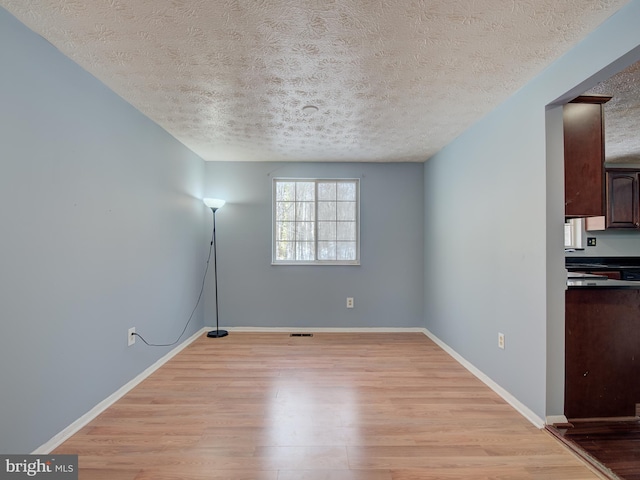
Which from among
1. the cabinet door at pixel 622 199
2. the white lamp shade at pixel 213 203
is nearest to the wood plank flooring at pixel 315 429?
the white lamp shade at pixel 213 203

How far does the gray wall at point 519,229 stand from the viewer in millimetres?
1546

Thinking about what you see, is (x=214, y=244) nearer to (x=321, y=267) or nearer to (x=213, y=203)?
(x=213, y=203)

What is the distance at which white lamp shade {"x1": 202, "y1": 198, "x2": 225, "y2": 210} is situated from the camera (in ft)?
11.1

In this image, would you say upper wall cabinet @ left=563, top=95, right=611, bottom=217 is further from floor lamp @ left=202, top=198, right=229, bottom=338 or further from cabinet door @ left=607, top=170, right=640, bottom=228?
floor lamp @ left=202, top=198, right=229, bottom=338

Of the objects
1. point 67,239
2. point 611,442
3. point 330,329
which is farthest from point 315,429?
point 330,329

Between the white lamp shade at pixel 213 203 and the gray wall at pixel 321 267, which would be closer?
the white lamp shade at pixel 213 203

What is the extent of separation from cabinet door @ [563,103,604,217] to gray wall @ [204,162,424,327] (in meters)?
1.92

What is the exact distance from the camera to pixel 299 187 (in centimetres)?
386

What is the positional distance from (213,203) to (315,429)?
262 centimetres

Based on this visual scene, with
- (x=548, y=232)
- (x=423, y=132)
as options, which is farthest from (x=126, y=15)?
(x=548, y=232)

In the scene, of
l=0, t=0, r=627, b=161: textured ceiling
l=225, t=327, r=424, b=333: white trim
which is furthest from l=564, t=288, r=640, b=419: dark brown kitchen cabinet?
l=225, t=327, r=424, b=333: white trim

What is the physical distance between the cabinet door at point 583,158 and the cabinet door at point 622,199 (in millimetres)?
2758

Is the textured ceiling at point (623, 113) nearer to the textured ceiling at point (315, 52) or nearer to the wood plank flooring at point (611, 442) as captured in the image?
the textured ceiling at point (315, 52)

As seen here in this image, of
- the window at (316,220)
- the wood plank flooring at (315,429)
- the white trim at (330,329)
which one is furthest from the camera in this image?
the window at (316,220)
